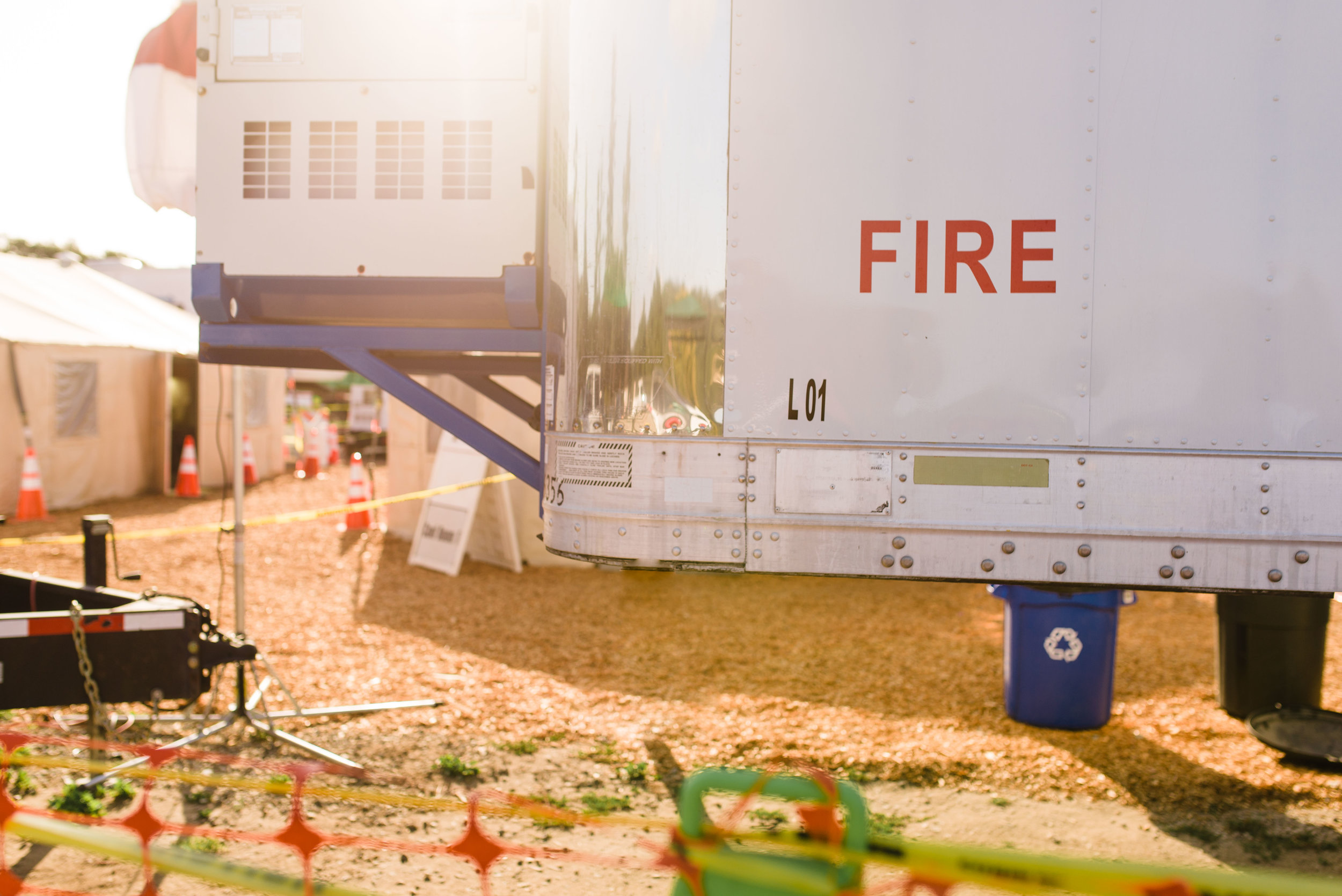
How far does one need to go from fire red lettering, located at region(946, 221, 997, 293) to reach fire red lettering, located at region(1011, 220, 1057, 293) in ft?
0.19

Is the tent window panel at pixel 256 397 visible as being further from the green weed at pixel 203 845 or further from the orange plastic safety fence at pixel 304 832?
the orange plastic safety fence at pixel 304 832

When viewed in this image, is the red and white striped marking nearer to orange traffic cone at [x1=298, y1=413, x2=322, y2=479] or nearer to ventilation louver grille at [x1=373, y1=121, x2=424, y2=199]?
ventilation louver grille at [x1=373, y1=121, x2=424, y2=199]

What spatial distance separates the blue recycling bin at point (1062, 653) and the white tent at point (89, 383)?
888cm

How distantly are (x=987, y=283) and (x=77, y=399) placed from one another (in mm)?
12246

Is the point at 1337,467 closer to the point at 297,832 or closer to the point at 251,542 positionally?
the point at 297,832

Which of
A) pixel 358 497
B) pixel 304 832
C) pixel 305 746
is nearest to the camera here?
pixel 304 832

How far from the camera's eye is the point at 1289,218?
224 centimetres

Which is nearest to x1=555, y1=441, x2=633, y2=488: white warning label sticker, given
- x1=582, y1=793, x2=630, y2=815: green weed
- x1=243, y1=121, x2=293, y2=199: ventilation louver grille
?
x1=243, y1=121, x2=293, y2=199: ventilation louver grille

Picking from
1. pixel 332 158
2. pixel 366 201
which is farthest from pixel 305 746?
pixel 332 158

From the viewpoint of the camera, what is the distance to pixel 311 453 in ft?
51.7

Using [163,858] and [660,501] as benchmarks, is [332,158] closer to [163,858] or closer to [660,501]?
[660,501]

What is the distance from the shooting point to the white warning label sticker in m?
2.46

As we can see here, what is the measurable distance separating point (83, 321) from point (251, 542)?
4247 millimetres

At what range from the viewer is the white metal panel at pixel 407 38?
10.3 ft
